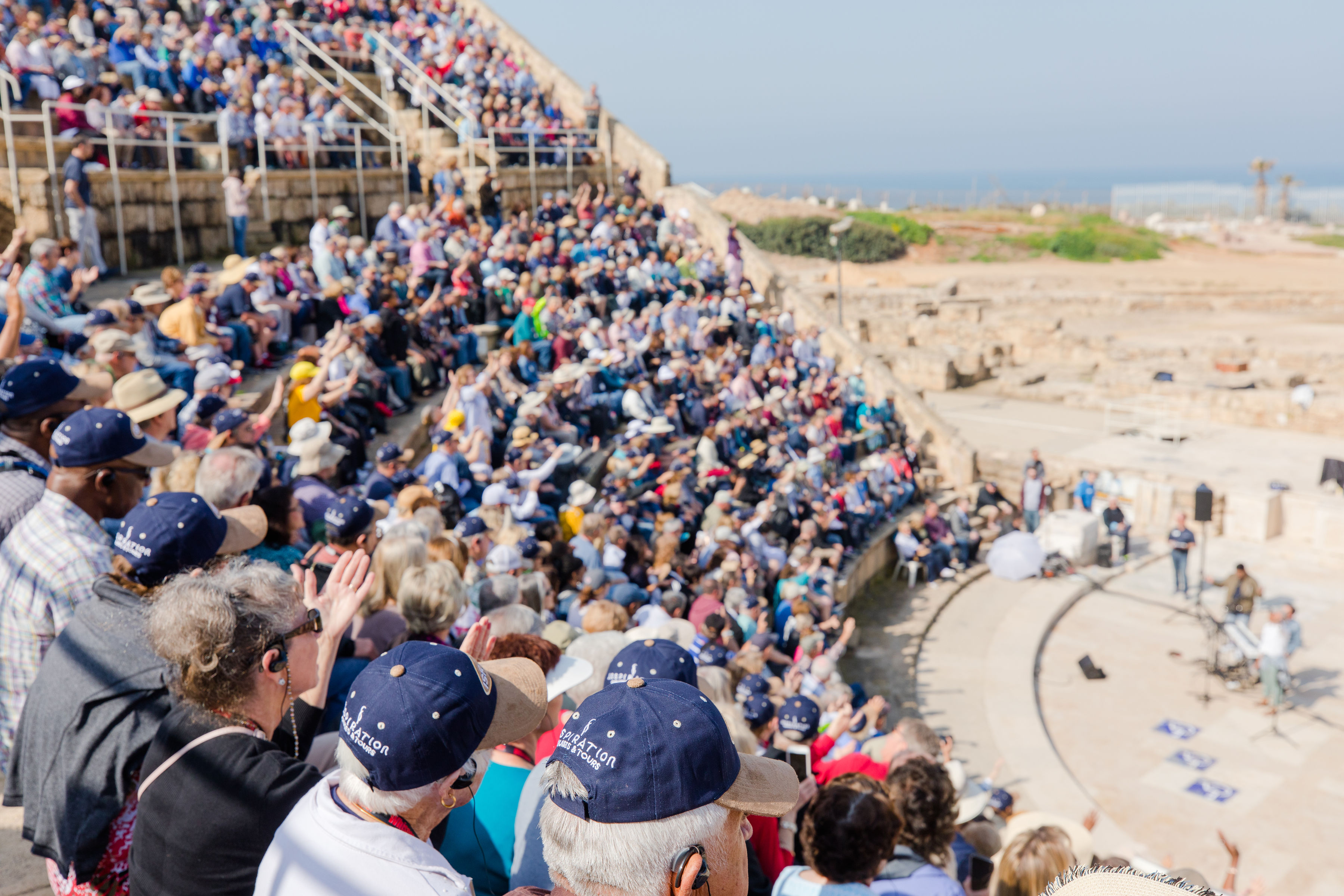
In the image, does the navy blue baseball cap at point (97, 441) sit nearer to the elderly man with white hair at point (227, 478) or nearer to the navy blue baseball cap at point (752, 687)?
the elderly man with white hair at point (227, 478)

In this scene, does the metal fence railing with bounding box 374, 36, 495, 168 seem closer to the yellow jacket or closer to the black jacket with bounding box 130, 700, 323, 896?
the yellow jacket

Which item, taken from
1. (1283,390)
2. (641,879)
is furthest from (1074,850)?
(1283,390)

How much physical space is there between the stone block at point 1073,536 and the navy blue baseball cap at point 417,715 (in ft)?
45.5

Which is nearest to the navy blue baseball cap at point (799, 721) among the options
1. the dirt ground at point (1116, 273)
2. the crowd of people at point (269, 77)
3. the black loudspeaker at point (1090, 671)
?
the black loudspeaker at point (1090, 671)

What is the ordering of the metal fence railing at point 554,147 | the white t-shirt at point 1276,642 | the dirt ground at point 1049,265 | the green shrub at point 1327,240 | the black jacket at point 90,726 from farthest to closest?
1. the green shrub at point 1327,240
2. the dirt ground at point 1049,265
3. the metal fence railing at point 554,147
4. the white t-shirt at point 1276,642
5. the black jacket at point 90,726

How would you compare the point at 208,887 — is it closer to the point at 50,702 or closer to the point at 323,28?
the point at 50,702

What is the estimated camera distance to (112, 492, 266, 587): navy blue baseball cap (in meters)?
2.86

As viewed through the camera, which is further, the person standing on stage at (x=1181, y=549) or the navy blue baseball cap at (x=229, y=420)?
the person standing on stage at (x=1181, y=549)

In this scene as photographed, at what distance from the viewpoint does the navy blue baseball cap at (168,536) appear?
2857 millimetres

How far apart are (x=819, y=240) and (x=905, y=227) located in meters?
4.75

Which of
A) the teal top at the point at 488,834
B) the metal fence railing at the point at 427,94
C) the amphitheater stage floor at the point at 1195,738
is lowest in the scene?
the amphitheater stage floor at the point at 1195,738

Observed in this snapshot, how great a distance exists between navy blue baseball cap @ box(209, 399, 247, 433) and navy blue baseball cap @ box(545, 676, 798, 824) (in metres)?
4.49

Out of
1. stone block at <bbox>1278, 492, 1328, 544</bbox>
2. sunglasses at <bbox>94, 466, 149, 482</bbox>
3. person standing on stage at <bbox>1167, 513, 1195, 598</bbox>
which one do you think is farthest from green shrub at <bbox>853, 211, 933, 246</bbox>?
sunglasses at <bbox>94, 466, 149, 482</bbox>

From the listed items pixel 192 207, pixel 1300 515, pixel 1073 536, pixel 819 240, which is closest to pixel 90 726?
pixel 192 207
